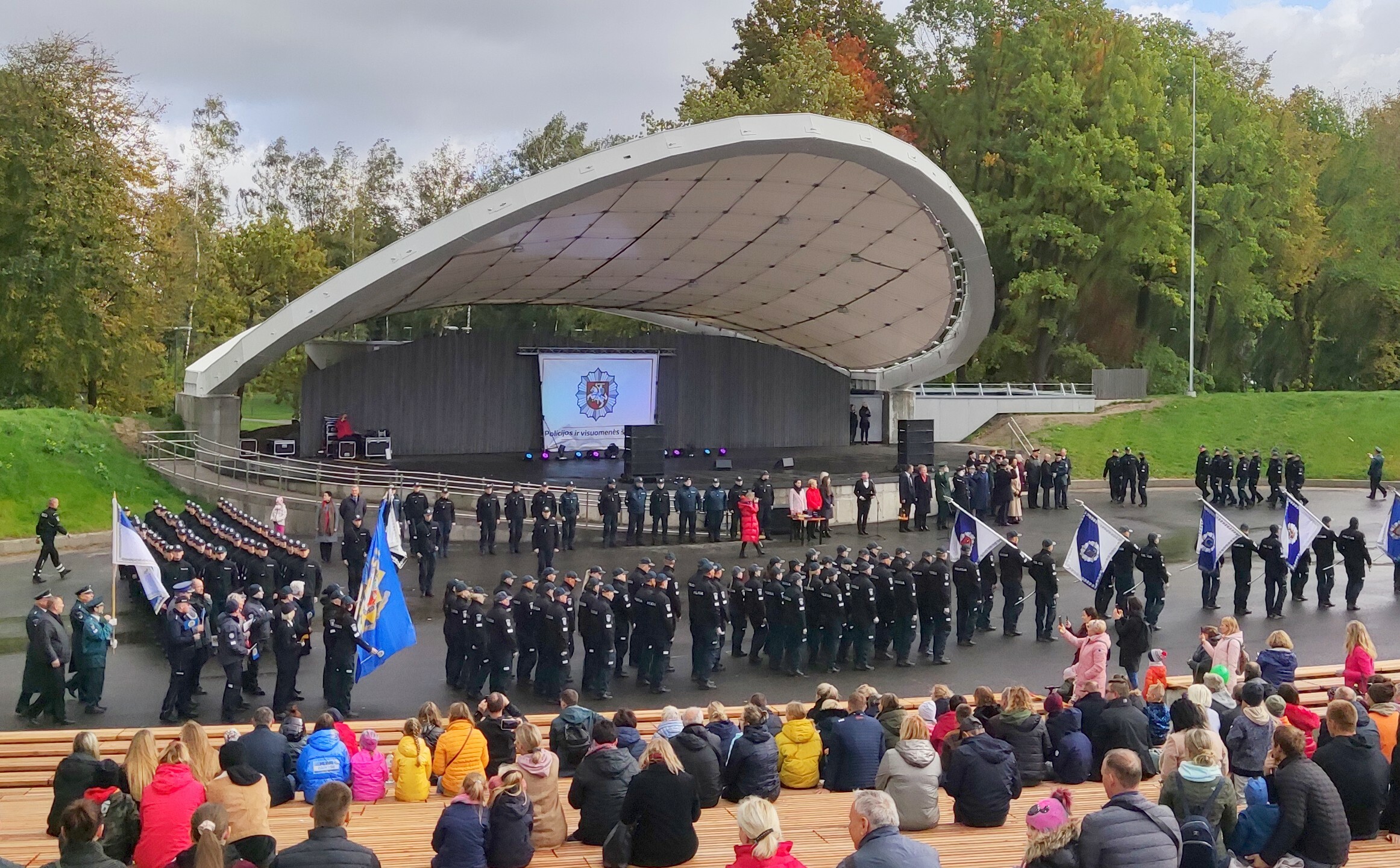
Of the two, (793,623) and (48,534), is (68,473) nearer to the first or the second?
(48,534)

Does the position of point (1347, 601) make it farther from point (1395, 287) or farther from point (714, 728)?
point (1395, 287)

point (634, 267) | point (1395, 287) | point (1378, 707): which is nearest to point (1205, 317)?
point (1395, 287)

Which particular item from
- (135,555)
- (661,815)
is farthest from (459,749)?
(135,555)

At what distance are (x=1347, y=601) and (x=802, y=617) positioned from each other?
8456 millimetres

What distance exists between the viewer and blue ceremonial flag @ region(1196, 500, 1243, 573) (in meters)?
16.2

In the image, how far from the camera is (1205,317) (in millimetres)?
50000

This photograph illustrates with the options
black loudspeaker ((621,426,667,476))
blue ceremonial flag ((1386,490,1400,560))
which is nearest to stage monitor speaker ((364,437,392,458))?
black loudspeaker ((621,426,667,476))

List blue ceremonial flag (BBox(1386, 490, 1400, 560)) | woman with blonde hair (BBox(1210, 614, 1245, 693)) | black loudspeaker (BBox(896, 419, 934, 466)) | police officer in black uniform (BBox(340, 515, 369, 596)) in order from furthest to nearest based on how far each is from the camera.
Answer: black loudspeaker (BBox(896, 419, 934, 466))
blue ceremonial flag (BBox(1386, 490, 1400, 560))
police officer in black uniform (BBox(340, 515, 369, 596))
woman with blonde hair (BBox(1210, 614, 1245, 693))

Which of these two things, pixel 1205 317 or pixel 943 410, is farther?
pixel 1205 317

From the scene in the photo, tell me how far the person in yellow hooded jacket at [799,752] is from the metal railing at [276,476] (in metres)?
14.7

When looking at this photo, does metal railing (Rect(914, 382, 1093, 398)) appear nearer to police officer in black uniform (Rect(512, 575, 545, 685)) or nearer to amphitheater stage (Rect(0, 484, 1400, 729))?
amphitheater stage (Rect(0, 484, 1400, 729))

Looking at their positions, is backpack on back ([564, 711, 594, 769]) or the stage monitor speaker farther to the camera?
the stage monitor speaker

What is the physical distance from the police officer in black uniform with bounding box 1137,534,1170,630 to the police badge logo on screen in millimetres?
18815

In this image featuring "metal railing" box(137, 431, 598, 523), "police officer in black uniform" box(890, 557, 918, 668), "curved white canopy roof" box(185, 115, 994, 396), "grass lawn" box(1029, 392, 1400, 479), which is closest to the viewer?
"police officer in black uniform" box(890, 557, 918, 668)
